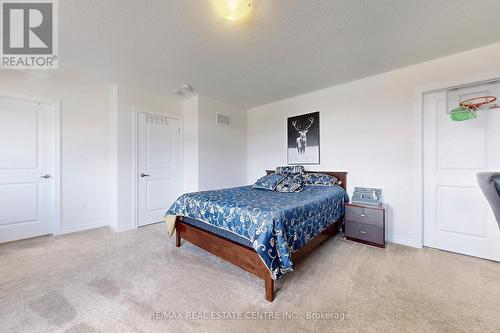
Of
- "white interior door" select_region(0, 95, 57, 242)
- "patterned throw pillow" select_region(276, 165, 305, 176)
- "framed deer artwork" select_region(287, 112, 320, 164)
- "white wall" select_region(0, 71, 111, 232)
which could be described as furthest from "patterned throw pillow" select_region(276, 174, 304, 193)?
"white interior door" select_region(0, 95, 57, 242)

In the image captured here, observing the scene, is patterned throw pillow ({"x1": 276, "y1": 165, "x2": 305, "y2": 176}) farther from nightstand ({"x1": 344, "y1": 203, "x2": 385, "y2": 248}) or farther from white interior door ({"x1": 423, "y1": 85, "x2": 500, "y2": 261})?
white interior door ({"x1": 423, "y1": 85, "x2": 500, "y2": 261})

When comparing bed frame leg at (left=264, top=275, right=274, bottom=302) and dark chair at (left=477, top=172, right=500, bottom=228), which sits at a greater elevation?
dark chair at (left=477, top=172, right=500, bottom=228)

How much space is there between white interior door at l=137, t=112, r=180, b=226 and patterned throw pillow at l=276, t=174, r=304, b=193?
7.06 ft

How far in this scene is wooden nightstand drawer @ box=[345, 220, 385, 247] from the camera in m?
2.51

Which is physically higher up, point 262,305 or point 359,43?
point 359,43

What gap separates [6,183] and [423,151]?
5.51 m

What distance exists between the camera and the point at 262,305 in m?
1.52

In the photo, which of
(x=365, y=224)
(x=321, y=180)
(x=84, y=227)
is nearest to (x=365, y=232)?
(x=365, y=224)

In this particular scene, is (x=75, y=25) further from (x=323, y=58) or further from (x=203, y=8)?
(x=323, y=58)

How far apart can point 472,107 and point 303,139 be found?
2.09 metres

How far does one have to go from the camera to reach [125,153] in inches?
130

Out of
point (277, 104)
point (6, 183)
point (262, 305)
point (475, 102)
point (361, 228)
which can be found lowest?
point (262, 305)

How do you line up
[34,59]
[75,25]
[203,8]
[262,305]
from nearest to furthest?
[262,305]
[203,8]
[75,25]
[34,59]

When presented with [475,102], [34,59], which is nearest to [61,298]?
[34,59]
